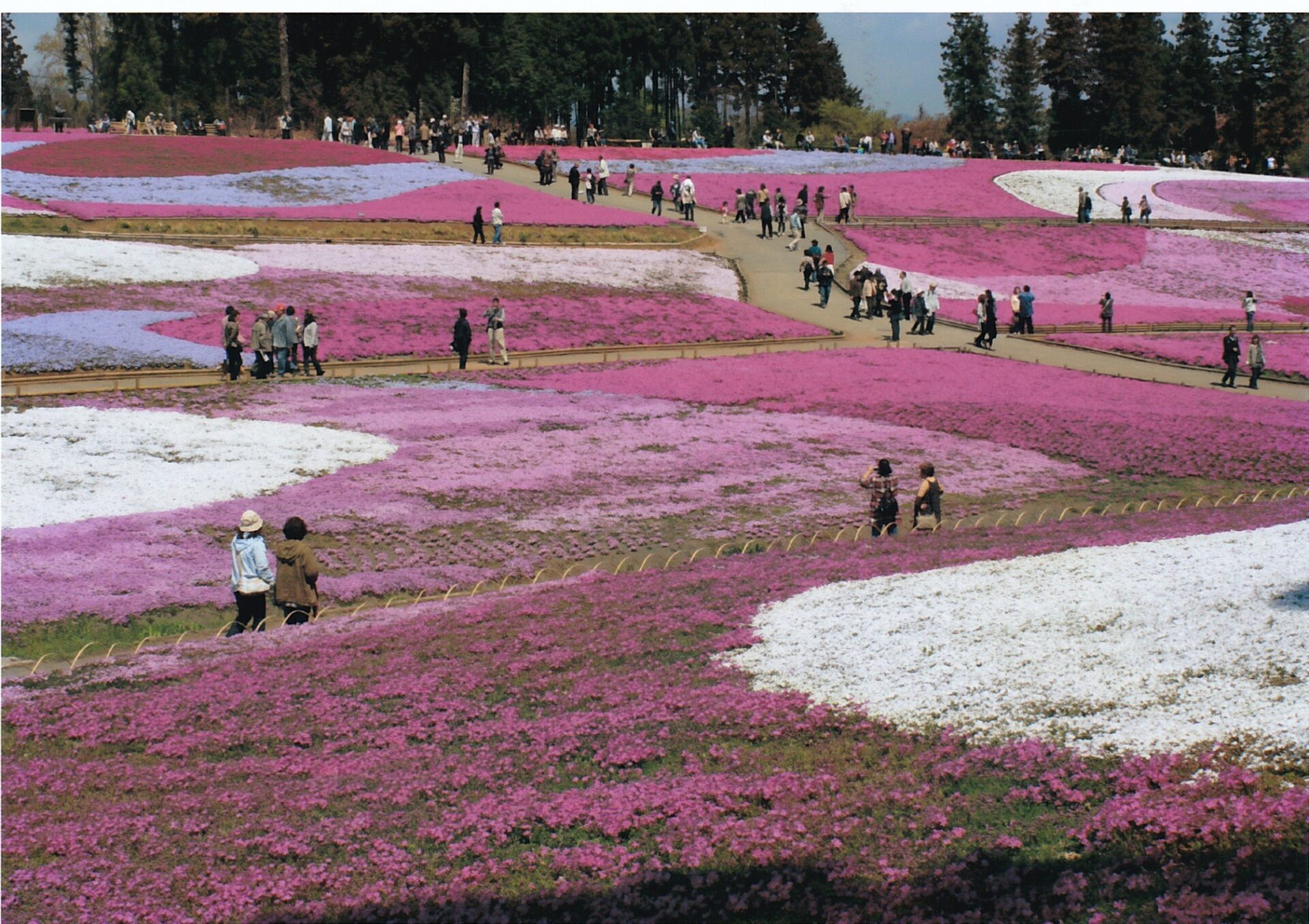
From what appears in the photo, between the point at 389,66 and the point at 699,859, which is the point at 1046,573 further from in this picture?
the point at 389,66

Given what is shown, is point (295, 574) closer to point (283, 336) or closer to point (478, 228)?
point (283, 336)

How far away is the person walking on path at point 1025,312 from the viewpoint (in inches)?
1884

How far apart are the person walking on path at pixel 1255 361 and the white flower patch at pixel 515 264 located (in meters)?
19.6

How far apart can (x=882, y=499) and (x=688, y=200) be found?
147 feet

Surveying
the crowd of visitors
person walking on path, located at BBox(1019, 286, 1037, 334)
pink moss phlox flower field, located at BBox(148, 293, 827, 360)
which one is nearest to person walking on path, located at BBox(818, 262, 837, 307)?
pink moss phlox flower field, located at BBox(148, 293, 827, 360)

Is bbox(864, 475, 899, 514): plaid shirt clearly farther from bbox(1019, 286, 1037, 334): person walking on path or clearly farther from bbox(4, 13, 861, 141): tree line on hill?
bbox(4, 13, 861, 141): tree line on hill

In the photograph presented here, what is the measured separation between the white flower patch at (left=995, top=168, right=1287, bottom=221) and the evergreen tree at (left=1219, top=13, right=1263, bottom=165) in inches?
547

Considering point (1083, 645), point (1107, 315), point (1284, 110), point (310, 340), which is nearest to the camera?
point (1083, 645)

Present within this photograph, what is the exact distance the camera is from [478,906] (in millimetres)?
10211

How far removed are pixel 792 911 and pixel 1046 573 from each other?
924cm

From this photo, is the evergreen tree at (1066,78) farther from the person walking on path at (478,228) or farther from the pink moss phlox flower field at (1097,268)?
the person walking on path at (478,228)

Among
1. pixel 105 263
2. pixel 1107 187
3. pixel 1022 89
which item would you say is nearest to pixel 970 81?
pixel 1022 89

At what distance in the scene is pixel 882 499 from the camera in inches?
891

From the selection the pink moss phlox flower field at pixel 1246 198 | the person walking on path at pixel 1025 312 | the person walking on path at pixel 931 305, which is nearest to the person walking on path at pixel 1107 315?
the person walking on path at pixel 1025 312
